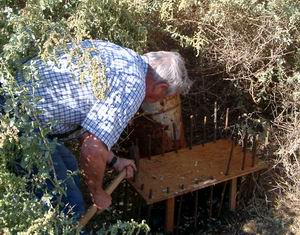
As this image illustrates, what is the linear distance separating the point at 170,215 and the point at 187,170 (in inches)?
13.5

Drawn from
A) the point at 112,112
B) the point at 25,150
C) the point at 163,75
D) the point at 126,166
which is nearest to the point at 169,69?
the point at 163,75

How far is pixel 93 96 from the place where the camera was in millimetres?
2566

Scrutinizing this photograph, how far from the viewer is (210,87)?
13.5 feet

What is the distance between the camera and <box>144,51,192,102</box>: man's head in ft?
9.37

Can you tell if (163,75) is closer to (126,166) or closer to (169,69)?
(169,69)

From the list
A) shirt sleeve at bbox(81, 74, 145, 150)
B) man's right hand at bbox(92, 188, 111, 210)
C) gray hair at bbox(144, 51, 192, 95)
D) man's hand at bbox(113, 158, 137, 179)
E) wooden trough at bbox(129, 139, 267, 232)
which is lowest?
wooden trough at bbox(129, 139, 267, 232)

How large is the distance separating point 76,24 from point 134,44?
A: 702mm

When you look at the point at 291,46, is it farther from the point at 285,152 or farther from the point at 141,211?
the point at 141,211

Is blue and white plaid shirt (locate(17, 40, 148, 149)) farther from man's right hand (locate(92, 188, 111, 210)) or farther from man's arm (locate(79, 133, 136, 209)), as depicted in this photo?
man's right hand (locate(92, 188, 111, 210))

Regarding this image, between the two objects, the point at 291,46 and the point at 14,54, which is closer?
the point at 14,54

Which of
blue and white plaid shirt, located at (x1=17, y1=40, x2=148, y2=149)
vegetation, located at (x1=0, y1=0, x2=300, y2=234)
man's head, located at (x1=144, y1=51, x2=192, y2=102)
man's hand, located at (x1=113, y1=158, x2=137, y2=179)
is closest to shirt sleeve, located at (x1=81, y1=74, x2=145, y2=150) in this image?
blue and white plaid shirt, located at (x1=17, y1=40, x2=148, y2=149)

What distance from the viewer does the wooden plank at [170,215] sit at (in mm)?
3202

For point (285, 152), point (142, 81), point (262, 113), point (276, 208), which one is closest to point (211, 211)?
point (276, 208)

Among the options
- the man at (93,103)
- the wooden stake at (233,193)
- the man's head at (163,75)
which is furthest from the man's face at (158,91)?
the wooden stake at (233,193)
